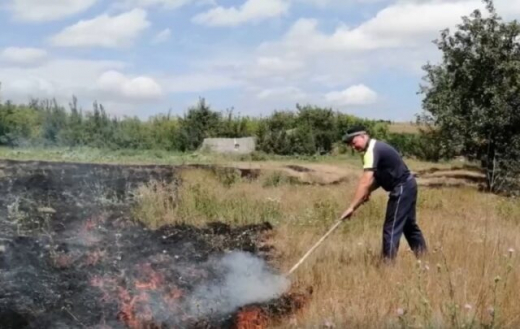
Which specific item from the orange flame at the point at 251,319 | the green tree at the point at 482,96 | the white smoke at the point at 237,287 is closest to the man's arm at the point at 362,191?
the white smoke at the point at 237,287

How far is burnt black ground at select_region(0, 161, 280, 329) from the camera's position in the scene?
209 inches

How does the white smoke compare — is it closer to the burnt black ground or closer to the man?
the burnt black ground

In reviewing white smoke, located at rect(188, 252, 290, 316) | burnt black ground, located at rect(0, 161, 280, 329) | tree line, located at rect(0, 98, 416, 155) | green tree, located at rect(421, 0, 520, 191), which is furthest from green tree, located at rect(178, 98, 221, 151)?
white smoke, located at rect(188, 252, 290, 316)

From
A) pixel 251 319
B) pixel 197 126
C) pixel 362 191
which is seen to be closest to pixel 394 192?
pixel 362 191

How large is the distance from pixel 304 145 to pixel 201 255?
21283 millimetres

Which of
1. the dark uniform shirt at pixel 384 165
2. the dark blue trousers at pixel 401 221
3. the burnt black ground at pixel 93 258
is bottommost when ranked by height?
the burnt black ground at pixel 93 258

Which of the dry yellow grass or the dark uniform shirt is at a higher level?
the dark uniform shirt

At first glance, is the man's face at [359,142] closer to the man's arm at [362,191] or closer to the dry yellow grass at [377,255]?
the man's arm at [362,191]

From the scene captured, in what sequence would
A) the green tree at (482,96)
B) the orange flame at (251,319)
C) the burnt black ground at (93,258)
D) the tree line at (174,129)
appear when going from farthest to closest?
the tree line at (174,129), the green tree at (482,96), the burnt black ground at (93,258), the orange flame at (251,319)

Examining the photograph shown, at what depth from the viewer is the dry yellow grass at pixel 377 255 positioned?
4.32 meters

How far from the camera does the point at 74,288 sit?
5.92 meters

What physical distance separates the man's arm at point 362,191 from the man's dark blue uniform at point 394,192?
0.27 feet

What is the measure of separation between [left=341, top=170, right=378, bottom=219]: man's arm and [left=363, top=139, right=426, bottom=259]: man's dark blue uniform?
8 centimetres

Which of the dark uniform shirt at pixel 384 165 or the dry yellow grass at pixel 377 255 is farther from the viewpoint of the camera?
the dark uniform shirt at pixel 384 165
